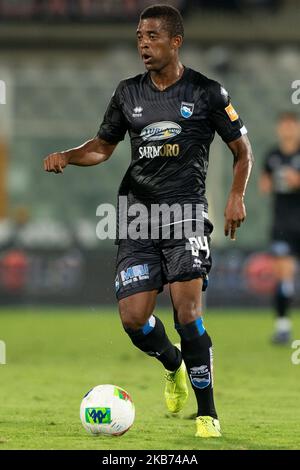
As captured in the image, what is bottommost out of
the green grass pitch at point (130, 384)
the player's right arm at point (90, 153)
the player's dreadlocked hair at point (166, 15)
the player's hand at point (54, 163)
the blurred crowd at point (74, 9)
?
the green grass pitch at point (130, 384)

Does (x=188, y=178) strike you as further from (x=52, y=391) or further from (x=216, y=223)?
(x=216, y=223)

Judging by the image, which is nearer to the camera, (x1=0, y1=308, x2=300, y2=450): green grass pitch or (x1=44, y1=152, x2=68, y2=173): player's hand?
(x1=0, y1=308, x2=300, y2=450): green grass pitch

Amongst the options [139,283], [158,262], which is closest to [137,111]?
[158,262]

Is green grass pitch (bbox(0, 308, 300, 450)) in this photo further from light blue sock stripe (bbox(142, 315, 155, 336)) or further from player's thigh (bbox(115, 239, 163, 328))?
player's thigh (bbox(115, 239, 163, 328))

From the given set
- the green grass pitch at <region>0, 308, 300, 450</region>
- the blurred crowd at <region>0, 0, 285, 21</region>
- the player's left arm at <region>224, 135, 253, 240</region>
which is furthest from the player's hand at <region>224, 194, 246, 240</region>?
the blurred crowd at <region>0, 0, 285, 21</region>

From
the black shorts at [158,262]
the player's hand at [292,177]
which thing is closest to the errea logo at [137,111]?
the black shorts at [158,262]

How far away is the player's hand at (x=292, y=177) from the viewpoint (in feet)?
41.6

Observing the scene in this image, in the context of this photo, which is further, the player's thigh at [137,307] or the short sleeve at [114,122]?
the short sleeve at [114,122]

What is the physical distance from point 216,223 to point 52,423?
10.1m

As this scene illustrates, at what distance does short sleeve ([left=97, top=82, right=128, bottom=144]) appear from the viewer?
6.68 metres

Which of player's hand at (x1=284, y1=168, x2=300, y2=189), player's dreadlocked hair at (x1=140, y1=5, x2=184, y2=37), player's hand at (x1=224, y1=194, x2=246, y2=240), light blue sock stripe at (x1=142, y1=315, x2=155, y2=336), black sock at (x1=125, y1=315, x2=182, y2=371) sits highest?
player's dreadlocked hair at (x1=140, y1=5, x2=184, y2=37)

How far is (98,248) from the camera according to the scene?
A: 16.3 m

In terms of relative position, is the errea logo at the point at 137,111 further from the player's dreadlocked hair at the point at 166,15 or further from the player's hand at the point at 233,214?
the player's hand at the point at 233,214

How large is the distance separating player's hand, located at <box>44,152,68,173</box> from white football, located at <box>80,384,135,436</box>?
127cm
